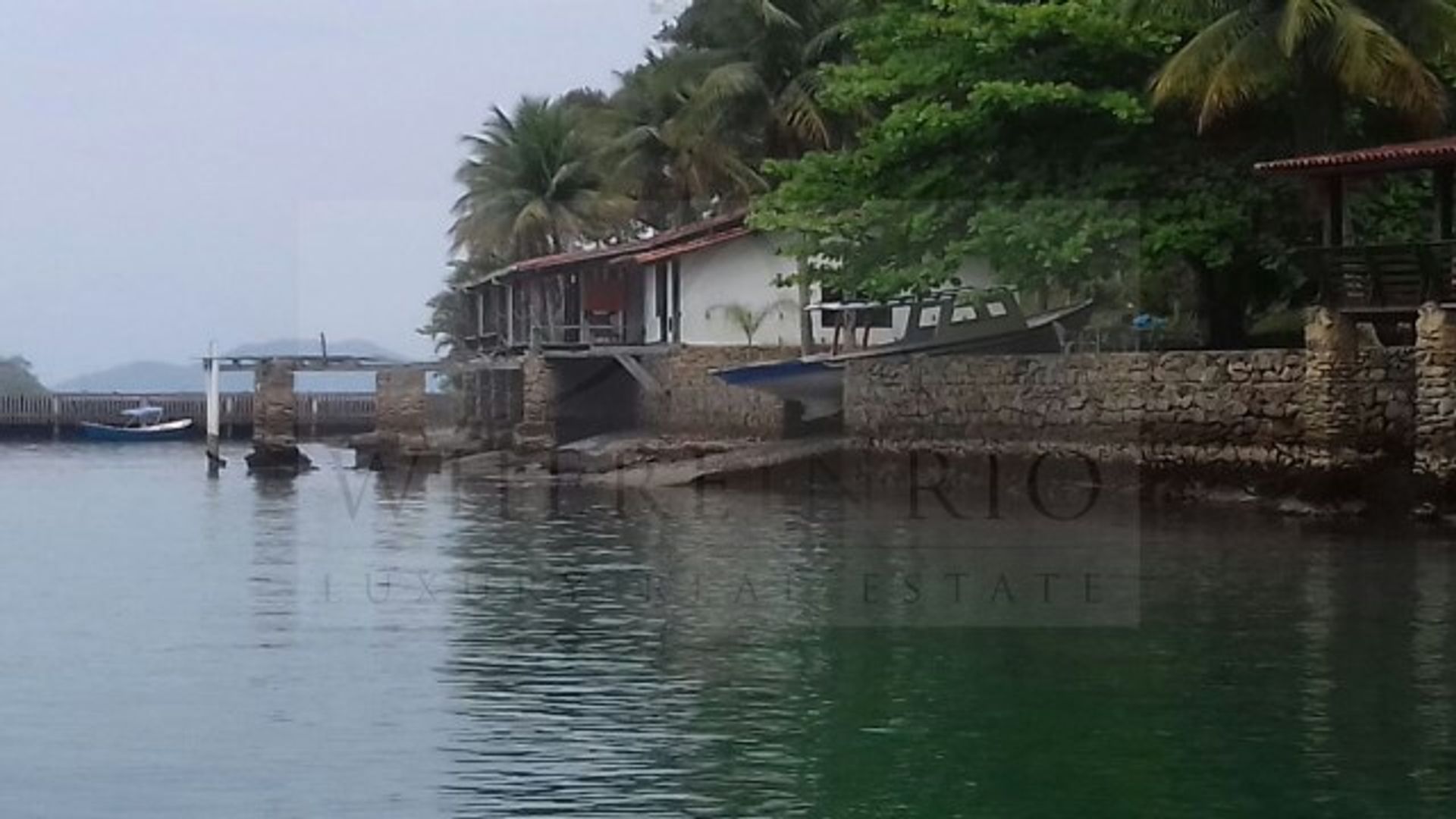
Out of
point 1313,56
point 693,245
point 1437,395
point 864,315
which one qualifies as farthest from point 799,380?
point 1437,395

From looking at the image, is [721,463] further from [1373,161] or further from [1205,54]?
[1373,161]

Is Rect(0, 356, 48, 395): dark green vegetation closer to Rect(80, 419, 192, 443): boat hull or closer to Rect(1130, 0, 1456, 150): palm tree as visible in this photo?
Rect(80, 419, 192, 443): boat hull

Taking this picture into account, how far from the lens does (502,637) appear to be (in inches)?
853

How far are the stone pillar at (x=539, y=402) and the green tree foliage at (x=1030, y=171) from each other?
43.7ft

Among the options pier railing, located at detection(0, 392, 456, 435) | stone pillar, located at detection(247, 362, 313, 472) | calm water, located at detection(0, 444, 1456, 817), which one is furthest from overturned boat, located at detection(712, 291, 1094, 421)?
pier railing, located at detection(0, 392, 456, 435)

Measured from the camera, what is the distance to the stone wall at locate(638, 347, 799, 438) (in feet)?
153

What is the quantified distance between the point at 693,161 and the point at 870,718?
118ft

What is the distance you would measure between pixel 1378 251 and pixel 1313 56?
134 inches

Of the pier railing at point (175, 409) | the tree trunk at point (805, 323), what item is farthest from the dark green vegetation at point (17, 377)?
the tree trunk at point (805, 323)

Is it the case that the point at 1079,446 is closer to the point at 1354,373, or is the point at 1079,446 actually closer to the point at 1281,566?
the point at 1354,373

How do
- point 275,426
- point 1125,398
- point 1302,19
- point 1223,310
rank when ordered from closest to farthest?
point 1302,19 → point 1125,398 → point 1223,310 → point 275,426

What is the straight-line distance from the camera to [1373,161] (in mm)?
30281

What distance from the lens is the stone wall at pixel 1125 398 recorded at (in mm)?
31547

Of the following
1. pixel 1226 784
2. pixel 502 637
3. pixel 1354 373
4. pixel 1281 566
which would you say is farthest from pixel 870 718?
pixel 1354 373
